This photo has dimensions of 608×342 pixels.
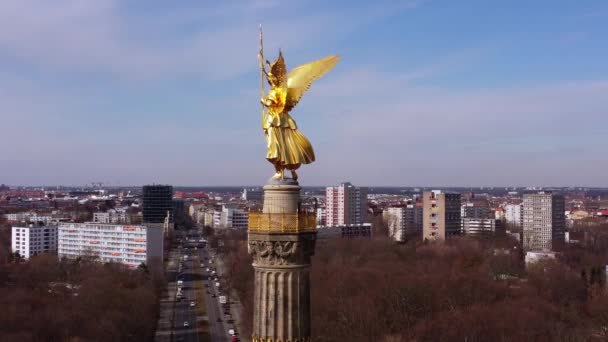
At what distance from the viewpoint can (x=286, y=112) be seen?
1226 cm

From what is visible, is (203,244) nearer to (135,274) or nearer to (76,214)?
(76,214)

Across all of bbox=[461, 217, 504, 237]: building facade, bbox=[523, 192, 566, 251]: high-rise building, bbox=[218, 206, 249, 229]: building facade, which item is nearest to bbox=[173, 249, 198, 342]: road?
bbox=[523, 192, 566, 251]: high-rise building

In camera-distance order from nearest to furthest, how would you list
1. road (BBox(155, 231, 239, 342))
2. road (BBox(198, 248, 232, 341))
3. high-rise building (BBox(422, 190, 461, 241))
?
road (BBox(198, 248, 232, 341)) < road (BBox(155, 231, 239, 342)) < high-rise building (BBox(422, 190, 461, 241))

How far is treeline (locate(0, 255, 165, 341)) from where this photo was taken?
4688cm

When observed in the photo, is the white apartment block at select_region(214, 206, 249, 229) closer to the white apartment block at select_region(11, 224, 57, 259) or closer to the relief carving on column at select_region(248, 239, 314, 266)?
the white apartment block at select_region(11, 224, 57, 259)

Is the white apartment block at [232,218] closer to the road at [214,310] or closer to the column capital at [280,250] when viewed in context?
the road at [214,310]

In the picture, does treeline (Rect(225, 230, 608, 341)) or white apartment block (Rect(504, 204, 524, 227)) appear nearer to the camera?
treeline (Rect(225, 230, 608, 341))

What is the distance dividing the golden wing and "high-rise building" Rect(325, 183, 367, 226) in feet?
448

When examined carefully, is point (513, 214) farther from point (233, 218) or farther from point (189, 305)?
point (189, 305)

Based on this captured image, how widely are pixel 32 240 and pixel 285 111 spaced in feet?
375

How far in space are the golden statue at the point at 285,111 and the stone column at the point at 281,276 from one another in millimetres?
487

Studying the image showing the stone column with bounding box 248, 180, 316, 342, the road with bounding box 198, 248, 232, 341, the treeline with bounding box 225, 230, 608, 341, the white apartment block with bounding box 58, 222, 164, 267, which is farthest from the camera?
the white apartment block with bounding box 58, 222, 164, 267

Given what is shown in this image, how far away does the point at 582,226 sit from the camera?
162375 millimetres

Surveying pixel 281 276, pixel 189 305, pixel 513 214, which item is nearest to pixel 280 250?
pixel 281 276
